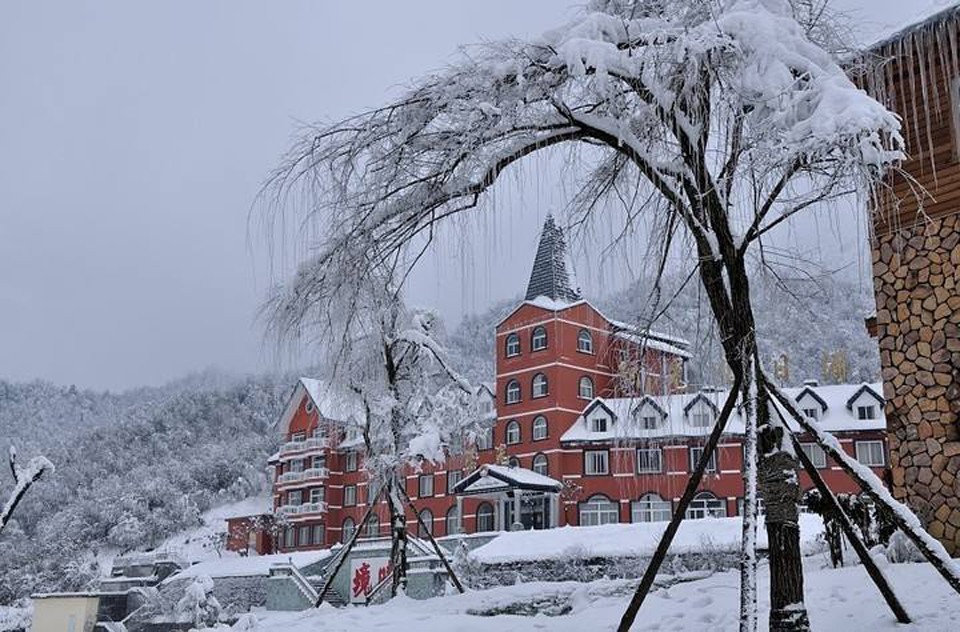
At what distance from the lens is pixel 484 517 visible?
131 ft

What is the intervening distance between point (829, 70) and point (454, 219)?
2.66m

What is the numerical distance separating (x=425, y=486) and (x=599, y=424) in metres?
10.7

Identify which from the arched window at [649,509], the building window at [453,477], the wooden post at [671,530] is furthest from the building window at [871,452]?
the wooden post at [671,530]

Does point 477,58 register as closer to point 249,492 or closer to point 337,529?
point 337,529

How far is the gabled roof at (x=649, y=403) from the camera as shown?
289 inches

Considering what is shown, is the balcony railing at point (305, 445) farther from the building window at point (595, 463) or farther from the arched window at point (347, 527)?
the building window at point (595, 463)

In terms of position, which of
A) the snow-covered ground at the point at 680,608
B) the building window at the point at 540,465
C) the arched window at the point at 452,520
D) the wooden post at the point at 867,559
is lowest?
the arched window at the point at 452,520

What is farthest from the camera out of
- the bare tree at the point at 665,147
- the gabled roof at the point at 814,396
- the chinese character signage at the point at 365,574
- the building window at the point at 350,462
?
the building window at the point at 350,462

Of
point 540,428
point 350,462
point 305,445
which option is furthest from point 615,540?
point 305,445

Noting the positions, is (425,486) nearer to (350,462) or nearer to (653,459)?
(350,462)

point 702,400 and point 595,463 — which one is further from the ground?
point 595,463

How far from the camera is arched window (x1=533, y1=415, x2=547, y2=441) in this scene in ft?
130

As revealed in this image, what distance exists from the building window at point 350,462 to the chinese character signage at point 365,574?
21.0m

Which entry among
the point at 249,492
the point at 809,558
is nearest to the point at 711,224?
the point at 809,558
